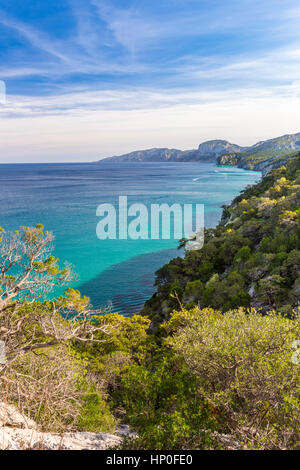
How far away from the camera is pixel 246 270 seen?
30.8 m

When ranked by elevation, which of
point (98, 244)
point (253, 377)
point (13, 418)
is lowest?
point (98, 244)

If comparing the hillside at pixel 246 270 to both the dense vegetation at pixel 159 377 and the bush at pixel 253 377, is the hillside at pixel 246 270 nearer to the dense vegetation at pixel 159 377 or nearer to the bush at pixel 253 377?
A: the dense vegetation at pixel 159 377

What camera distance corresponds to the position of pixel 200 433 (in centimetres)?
912

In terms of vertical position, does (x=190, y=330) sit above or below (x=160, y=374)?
above

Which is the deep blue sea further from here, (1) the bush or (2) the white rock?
(2) the white rock

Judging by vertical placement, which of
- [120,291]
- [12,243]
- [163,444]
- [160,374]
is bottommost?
[120,291]

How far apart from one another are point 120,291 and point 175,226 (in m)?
39.2

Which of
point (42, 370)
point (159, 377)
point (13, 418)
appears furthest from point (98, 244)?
point (13, 418)

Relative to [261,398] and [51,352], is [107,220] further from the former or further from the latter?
[261,398]

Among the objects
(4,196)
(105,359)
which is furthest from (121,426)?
(4,196)

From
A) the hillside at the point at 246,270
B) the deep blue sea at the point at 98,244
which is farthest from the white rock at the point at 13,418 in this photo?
the deep blue sea at the point at 98,244

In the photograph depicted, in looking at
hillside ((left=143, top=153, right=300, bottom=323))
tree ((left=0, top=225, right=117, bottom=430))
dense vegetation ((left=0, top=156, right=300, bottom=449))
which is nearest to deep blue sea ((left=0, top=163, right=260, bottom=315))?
hillside ((left=143, top=153, right=300, bottom=323))

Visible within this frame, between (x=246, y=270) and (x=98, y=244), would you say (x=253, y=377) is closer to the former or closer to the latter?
(x=246, y=270)

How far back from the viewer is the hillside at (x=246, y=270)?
82.2 ft
